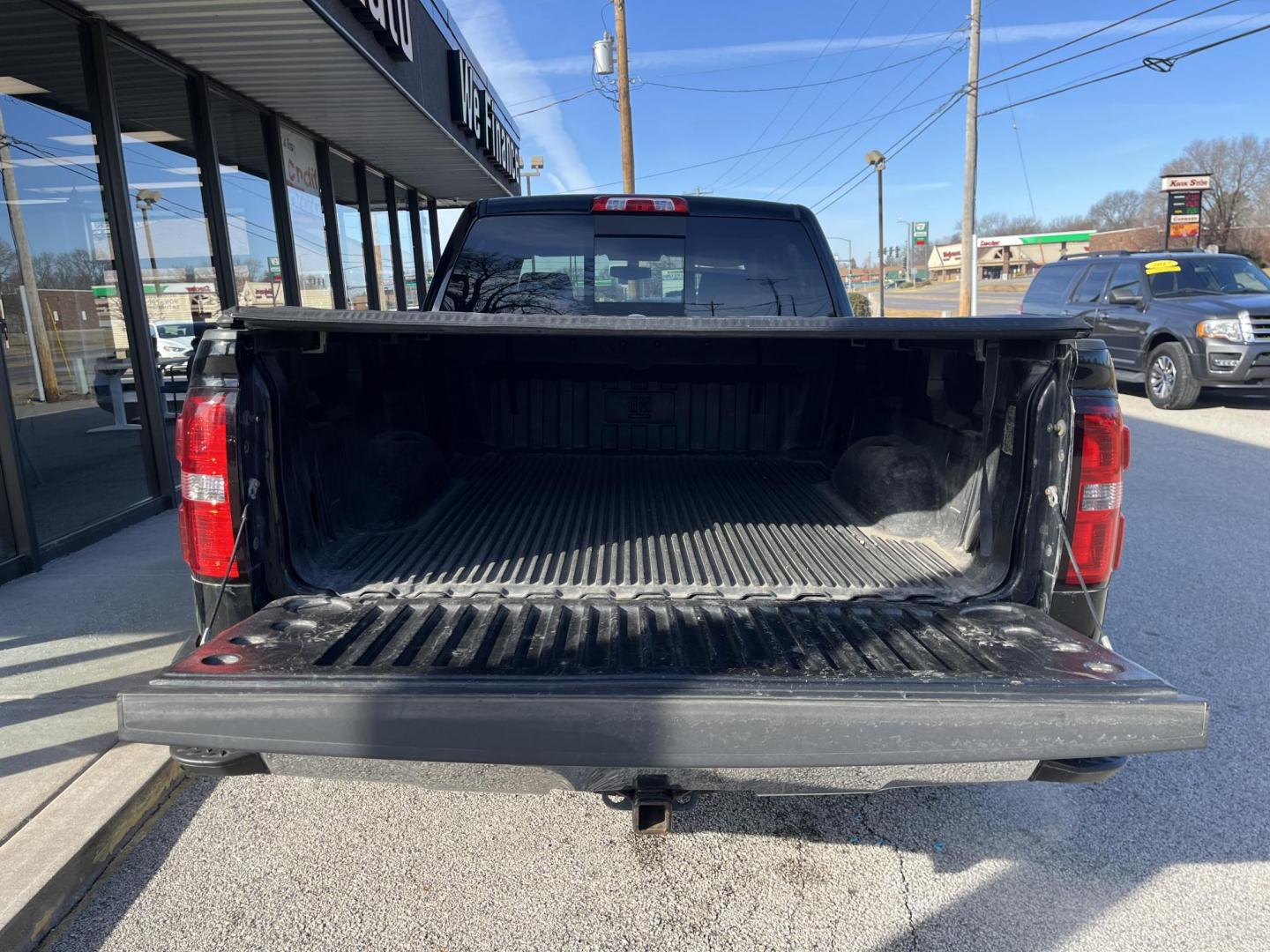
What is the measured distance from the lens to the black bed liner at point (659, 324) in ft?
6.84

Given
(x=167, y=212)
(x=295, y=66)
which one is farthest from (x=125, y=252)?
(x=295, y=66)

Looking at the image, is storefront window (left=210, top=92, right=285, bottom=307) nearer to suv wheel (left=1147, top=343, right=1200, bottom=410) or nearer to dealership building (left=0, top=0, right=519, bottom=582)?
dealership building (left=0, top=0, right=519, bottom=582)

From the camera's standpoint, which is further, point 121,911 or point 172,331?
point 172,331

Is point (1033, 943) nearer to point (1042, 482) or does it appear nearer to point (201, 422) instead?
point (1042, 482)

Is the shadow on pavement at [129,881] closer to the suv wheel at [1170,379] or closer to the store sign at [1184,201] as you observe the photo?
the suv wheel at [1170,379]

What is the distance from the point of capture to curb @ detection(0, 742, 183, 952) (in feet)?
7.43

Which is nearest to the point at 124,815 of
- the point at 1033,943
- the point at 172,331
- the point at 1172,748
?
the point at 1033,943

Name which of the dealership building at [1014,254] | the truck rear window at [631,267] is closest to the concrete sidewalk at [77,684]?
the truck rear window at [631,267]

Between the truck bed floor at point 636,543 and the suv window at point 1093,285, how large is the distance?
10463 mm

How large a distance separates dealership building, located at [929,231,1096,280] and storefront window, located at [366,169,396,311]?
2241 inches

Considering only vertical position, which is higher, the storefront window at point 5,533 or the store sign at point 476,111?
the store sign at point 476,111

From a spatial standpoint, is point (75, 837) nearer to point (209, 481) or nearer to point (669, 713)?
point (209, 481)

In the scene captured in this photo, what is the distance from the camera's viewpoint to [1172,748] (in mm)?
1814

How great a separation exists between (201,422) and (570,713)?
1312 millimetres
